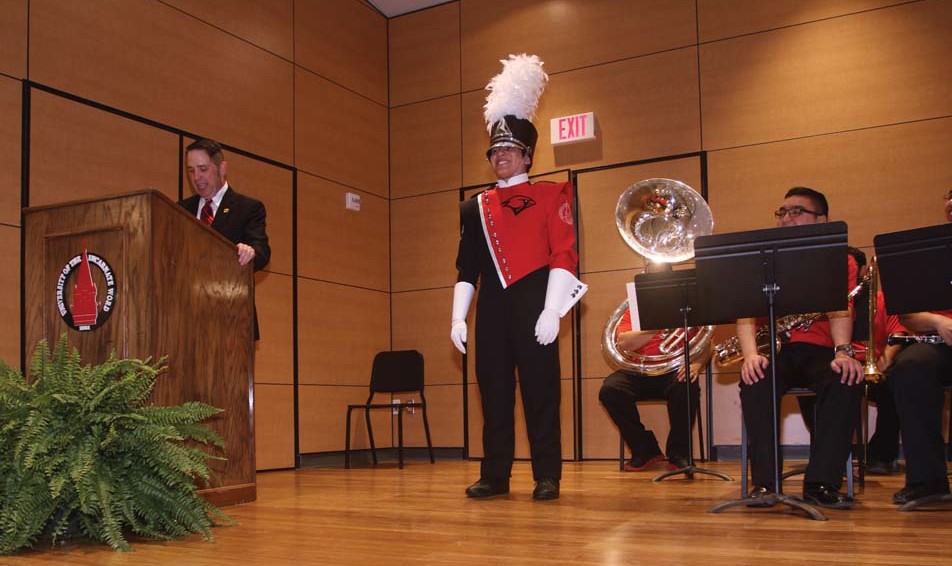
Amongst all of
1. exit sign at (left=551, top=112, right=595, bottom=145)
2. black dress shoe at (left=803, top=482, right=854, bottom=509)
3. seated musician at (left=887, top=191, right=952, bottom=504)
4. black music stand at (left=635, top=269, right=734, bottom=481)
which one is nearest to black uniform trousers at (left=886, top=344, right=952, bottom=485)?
seated musician at (left=887, top=191, right=952, bottom=504)

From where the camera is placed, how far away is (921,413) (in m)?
3.52

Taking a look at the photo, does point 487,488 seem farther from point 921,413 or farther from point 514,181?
point 921,413

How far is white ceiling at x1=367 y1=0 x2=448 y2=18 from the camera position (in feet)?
26.5

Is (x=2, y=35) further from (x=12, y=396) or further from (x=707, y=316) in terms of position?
(x=707, y=316)

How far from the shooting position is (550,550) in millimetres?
2607

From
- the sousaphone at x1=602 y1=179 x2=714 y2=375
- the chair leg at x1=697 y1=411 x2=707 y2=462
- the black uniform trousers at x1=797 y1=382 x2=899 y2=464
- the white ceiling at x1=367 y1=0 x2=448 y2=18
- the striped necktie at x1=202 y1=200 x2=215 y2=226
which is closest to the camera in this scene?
the striped necktie at x1=202 y1=200 x2=215 y2=226

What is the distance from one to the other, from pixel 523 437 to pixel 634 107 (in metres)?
2.83

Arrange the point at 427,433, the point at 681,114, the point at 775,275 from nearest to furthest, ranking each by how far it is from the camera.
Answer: the point at 775,275, the point at 681,114, the point at 427,433

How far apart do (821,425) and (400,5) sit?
5.93 meters

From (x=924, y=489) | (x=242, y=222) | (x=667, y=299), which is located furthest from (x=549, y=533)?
(x=242, y=222)

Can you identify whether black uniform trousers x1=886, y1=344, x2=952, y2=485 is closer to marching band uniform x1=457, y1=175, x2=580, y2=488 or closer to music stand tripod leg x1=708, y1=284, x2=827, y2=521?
music stand tripod leg x1=708, y1=284, x2=827, y2=521

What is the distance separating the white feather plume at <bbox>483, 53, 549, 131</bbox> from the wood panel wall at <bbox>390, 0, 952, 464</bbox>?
9.76 ft

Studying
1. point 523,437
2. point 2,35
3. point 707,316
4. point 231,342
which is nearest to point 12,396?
point 231,342

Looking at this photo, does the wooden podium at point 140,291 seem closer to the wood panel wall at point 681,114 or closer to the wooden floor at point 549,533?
the wooden floor at point 549,533
